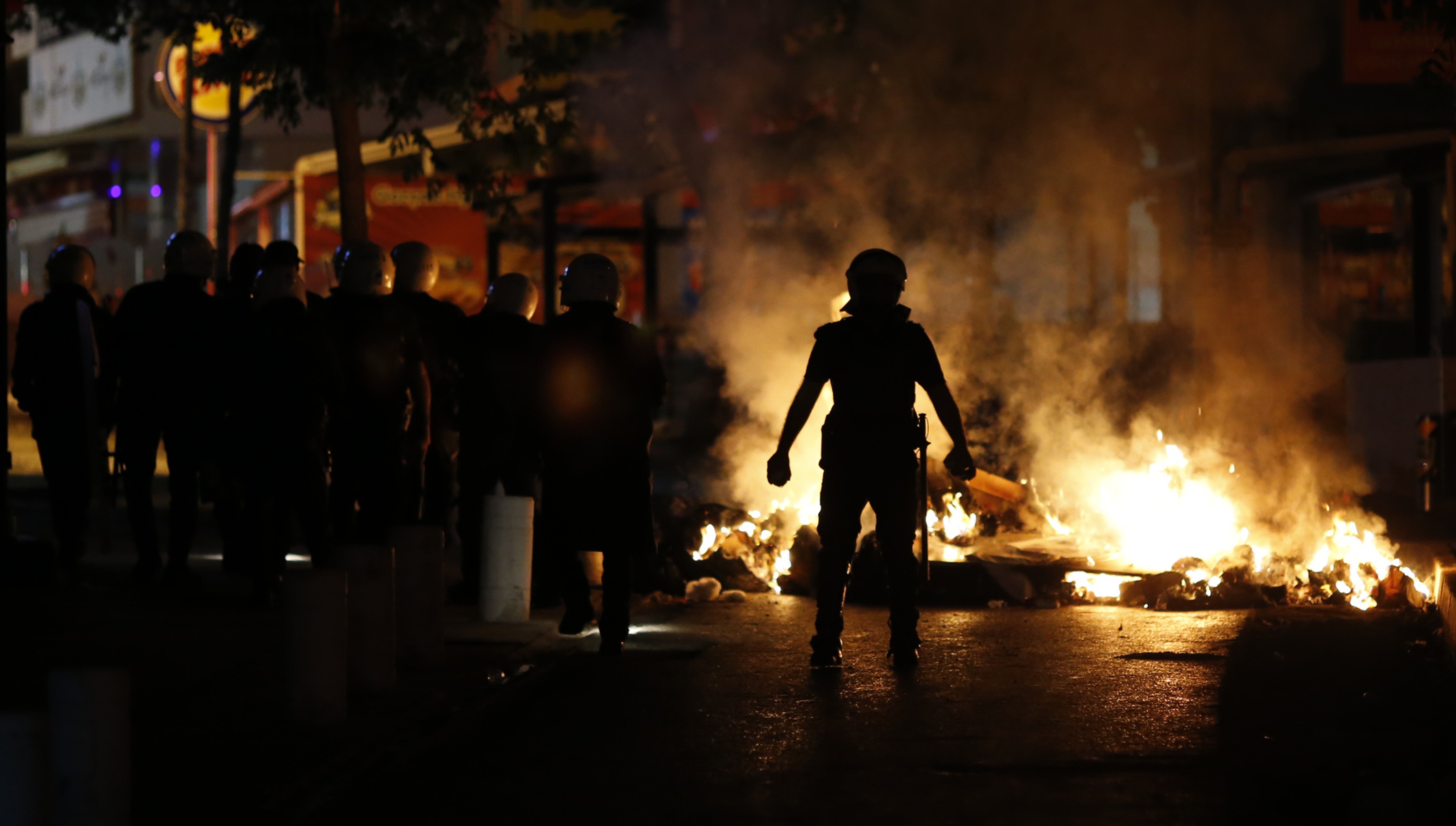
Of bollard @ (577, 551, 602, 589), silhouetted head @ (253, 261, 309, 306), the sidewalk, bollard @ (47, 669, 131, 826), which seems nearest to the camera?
bollard @ (47, 669, 131, 826)

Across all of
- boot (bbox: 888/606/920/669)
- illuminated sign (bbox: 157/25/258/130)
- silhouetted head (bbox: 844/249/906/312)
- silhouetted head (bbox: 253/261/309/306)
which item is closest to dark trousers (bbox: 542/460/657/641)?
boot (bbox: 888/606/920/669)

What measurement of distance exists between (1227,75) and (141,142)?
3459 cm

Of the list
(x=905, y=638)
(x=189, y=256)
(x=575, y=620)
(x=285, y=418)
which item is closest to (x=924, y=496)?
(x=905, y=638)

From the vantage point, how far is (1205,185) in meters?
15.2

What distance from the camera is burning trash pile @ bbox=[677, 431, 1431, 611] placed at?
9562 mm

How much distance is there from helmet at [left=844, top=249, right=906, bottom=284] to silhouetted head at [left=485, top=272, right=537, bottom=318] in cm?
246

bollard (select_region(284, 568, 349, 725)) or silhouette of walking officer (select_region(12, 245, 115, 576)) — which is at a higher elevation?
silhouette of walking officer (select_region(12, 245, 115, 576))

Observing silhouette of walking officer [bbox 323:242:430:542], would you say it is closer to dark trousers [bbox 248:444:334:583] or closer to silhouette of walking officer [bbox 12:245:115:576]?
dark trousers [bbox 248:444:334:583]

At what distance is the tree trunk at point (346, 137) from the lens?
585 inches

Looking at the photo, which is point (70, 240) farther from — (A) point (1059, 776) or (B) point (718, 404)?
(A) point (1059, 776)

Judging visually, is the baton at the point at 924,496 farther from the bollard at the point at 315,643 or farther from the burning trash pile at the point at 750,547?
the bollard at the point at 315,643

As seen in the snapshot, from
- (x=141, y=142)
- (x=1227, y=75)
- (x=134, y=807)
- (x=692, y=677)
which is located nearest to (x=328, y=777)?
(x=134, y=807)

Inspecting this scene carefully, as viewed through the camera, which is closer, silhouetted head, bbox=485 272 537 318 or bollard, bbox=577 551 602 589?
silhouetted head, bbox=485 272 537 318

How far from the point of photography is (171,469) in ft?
31.4
